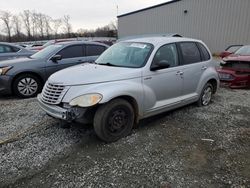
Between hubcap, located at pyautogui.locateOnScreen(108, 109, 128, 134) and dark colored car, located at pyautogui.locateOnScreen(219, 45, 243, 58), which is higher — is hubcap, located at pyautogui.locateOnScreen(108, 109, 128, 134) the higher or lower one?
the lower one

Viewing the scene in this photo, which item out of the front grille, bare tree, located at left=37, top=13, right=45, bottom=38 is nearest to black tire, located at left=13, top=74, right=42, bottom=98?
the front grille

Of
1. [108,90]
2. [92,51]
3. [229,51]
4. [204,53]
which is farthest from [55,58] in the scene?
[229,51]

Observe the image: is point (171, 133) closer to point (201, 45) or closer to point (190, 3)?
point (201, 45)

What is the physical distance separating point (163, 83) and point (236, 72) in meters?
3.99

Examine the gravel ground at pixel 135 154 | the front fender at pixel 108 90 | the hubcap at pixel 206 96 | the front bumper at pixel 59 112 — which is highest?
the front fender at pixel 108 90

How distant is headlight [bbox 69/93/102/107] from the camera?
3.67 meters

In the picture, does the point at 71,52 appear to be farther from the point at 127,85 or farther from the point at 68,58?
the point at 127,85

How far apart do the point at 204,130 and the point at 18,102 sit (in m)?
4.55

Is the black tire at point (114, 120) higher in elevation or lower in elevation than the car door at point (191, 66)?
lower

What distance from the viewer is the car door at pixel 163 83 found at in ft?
14.6

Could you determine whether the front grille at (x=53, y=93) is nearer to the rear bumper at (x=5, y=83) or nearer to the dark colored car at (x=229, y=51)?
the rear bumper at (x=5, y=83)

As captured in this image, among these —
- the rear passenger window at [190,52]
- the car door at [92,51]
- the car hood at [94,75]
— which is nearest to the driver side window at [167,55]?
the rear passenger window at [190,52]

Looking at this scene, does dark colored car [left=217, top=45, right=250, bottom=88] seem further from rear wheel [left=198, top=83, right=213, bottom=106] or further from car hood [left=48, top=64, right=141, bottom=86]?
car hood [left=48, top=64, right=141, bottom=86]

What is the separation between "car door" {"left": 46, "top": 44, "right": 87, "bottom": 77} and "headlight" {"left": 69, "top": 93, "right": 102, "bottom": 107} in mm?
3728
